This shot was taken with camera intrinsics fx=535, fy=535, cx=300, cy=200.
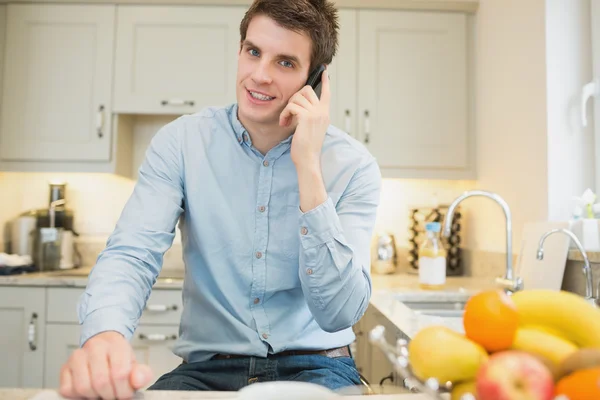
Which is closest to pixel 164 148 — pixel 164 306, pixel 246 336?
pixel 246 336

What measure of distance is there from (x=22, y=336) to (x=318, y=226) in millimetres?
1876

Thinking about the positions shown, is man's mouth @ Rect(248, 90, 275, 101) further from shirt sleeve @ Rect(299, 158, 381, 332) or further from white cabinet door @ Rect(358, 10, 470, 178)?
white cabinet door @ Rect(358, 10, 470, 178)

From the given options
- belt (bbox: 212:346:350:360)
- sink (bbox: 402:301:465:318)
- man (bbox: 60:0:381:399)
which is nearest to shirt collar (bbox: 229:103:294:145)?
man (bbox: 60:0:381:399)

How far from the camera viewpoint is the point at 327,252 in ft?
3.46

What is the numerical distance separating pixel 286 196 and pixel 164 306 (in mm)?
1267

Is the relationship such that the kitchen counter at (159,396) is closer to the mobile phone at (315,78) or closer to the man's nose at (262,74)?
the man's nose at (262,74)

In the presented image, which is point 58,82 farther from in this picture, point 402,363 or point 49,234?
point 402,363

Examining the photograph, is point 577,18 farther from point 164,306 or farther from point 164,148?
point 164,306

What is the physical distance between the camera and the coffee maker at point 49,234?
8.63 feet

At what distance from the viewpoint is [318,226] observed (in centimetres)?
106

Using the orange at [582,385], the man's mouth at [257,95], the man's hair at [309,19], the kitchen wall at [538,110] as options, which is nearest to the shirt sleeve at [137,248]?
the man's mouth at [257,95]

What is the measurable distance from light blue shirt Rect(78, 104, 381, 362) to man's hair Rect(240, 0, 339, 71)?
0.21 m

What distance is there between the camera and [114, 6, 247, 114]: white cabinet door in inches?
104

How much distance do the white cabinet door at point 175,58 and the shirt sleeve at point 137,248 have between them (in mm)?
1417
